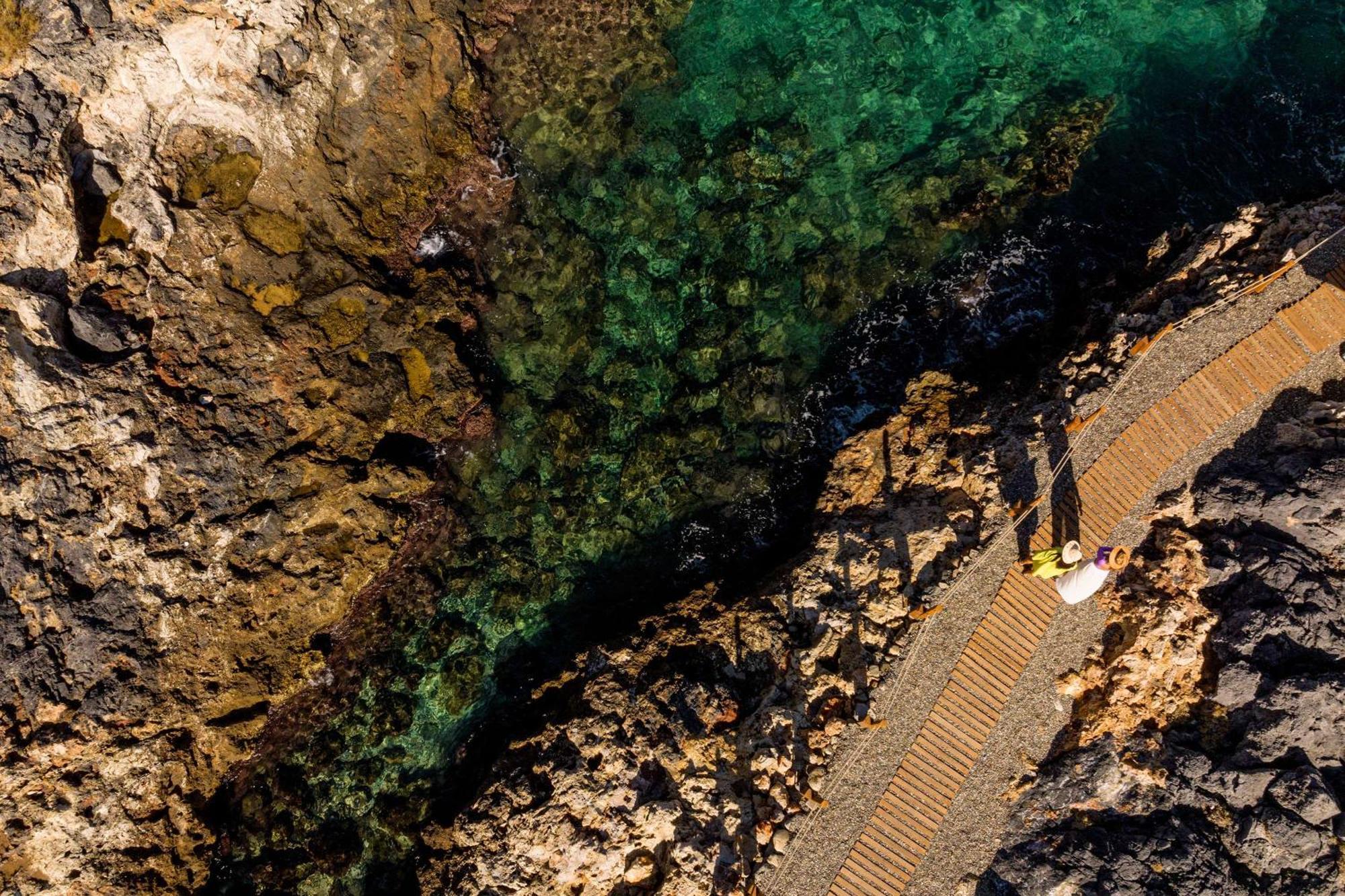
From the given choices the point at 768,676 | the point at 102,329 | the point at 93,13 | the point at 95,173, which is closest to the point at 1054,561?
the point at 768,676

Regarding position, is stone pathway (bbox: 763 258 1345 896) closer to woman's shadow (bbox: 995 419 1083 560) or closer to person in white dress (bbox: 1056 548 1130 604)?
woman's shadow (bbox: 995 419 1083 560)

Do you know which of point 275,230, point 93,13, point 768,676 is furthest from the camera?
point 275,230

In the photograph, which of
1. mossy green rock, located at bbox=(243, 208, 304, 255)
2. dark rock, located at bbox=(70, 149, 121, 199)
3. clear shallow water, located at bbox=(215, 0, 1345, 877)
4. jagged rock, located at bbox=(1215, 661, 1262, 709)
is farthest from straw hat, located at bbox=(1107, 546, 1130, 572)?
dark rock, located at bbox=(70, 149, 121, 199)

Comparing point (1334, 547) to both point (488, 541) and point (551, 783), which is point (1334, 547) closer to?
point (551, 783)

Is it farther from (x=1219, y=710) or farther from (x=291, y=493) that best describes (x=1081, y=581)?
(x=291, y=493)

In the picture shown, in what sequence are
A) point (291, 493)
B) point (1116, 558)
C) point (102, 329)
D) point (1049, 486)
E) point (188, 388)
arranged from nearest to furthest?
point (1116, 558), point (1049, 486), point (102, 329), point (188, 388), point (291, 493)

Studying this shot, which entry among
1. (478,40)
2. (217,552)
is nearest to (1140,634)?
(217,552)

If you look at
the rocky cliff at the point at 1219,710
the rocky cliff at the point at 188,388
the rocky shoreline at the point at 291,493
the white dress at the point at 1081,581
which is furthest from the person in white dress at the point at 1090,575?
the rocky cliff at the point at 188,388
